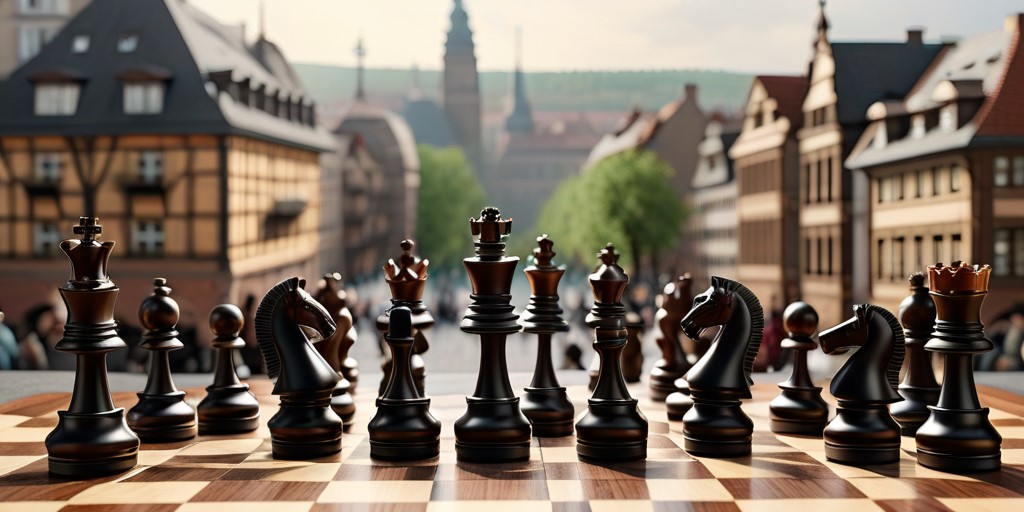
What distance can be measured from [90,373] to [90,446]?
19 centimetres

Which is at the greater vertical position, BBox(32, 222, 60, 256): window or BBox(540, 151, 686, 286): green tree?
BBox(540, 151, 686, 286): green tree

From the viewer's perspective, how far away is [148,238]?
11234 millimetres

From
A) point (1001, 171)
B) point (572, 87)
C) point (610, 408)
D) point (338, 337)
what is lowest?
point (610, 408)

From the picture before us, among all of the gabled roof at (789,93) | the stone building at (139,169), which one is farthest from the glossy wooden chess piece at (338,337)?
the gabled roof at (789,93)

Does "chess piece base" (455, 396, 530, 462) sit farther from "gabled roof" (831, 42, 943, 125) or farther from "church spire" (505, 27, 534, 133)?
"church spire" (505, 27, 534, 133)

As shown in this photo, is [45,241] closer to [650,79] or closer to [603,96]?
[650,79]

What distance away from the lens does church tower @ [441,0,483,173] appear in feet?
206

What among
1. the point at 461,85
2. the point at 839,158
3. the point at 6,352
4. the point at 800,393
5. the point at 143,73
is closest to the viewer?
the point at 800,393

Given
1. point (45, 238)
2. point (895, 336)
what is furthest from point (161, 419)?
point (45, 238)

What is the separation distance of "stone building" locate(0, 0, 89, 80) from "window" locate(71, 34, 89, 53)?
50cm

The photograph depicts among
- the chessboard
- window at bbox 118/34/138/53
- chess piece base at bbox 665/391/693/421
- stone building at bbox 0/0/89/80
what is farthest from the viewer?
stone building at bbox 0/0/89/80

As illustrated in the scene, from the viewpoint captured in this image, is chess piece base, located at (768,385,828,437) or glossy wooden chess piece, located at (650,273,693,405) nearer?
chess piece base, located at (768,385,828,437)

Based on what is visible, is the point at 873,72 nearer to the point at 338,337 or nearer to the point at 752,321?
the point at 338,337

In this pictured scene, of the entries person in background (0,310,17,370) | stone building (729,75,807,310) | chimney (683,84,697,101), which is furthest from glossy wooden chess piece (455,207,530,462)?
chimney (683,84,697,101)
